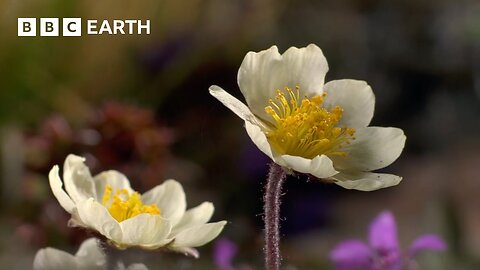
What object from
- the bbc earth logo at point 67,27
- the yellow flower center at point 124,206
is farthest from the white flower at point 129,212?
the bbc earth logo at point 67,27

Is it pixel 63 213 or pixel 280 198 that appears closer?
pixel 280 198

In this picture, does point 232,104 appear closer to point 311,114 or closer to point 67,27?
point 311,114

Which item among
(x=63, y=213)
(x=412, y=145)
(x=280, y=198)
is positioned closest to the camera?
(x=280, y=198)

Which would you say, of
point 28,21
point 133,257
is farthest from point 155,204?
point 28,21

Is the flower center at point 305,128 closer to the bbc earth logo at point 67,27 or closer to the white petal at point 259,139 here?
the white petal at point 259,139

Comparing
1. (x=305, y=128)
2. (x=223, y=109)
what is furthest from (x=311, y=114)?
(x=223, y=109)

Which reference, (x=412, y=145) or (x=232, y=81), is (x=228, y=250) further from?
(x=412, y=145)

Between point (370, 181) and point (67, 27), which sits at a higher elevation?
point (67, 27)

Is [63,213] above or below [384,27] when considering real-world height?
below

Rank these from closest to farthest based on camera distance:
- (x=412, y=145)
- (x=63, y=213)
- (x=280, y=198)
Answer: (x=280, y=198), (x=63, y=213), (x=412, y=145)
